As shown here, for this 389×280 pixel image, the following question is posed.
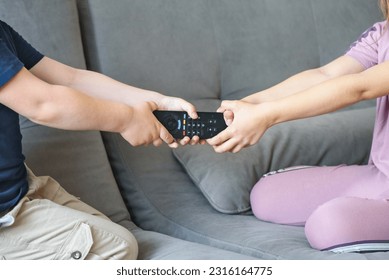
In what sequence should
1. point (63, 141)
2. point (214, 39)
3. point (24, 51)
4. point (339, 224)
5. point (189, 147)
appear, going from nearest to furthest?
point (339, 224)
point (24, 51)
point (63, 141)
point (189, 147)
point (214, 39)

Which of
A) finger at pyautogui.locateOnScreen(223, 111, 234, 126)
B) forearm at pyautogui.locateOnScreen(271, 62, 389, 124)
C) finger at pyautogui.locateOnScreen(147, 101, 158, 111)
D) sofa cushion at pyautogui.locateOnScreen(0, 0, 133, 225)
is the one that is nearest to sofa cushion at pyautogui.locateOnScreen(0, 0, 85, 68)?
sofa cushion at pyautogui.locateOnScreen(0, 0, 133, 225)

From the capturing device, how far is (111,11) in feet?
5.52

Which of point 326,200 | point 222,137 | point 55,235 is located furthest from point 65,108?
point 326,200

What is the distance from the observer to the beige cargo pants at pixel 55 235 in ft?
3.99

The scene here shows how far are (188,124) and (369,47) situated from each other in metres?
0.48

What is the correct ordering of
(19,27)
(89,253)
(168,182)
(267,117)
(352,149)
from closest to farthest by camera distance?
1. (89,253)
2. (267,117)
3. (19,27)
4. (168,182)
5. (352,149)

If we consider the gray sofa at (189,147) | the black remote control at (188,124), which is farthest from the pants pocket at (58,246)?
the black remote control at (188,124)

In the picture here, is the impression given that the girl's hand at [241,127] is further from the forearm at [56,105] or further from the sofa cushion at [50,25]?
the sofa cushion at [50,25]

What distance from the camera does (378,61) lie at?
1537 mm

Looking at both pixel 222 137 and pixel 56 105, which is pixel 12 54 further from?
pixel 222 137

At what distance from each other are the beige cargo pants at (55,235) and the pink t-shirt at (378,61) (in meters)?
0.59
